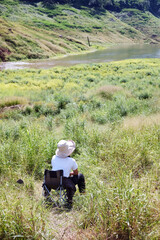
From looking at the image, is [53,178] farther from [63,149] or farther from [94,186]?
[94,186]

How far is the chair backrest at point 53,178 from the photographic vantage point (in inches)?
143

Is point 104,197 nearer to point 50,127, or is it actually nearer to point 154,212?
point 154,212

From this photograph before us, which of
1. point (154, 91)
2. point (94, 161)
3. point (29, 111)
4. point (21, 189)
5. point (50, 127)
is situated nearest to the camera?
point (21, 189)

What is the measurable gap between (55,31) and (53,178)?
11596 cm

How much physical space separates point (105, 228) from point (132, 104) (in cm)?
936

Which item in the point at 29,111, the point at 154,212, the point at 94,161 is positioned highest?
the point at 154,212

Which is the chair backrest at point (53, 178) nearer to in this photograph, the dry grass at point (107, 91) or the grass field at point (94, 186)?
the grass field at point (94, 186)

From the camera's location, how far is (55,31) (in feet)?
355

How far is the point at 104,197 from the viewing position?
2.89 m

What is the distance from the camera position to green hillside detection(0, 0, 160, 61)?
58.3 meters

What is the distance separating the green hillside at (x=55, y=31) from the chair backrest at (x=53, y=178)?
52758 millimetres

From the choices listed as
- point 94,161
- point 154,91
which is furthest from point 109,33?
point 94,161

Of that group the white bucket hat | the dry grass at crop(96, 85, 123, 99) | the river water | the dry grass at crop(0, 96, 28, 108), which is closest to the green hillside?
the river water

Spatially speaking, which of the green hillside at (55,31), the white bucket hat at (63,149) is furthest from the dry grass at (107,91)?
the green hillside at (55,31)
